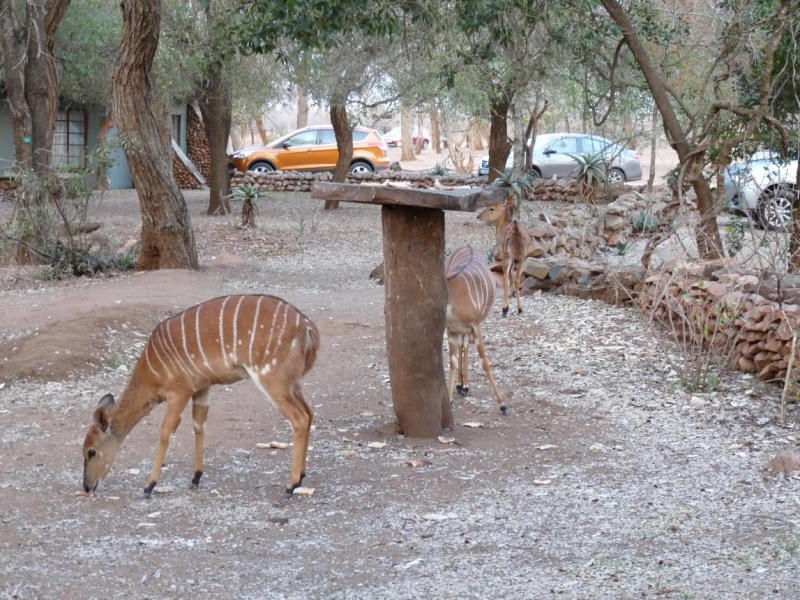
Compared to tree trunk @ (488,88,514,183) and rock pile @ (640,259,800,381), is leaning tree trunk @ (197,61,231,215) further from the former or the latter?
rock pile @ (640,259,800,381)

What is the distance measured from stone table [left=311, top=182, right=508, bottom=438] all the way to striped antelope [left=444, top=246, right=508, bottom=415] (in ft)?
2.24

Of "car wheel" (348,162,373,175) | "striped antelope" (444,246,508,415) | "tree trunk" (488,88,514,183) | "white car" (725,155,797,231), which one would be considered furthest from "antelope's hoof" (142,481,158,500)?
"car wheel" (348,162,373,175)

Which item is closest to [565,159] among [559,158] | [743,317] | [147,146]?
[559,158]

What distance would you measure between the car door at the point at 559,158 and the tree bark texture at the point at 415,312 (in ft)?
73.7

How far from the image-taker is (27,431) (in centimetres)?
670

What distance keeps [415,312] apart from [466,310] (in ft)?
2.95

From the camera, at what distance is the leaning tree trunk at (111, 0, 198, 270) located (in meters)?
12.7

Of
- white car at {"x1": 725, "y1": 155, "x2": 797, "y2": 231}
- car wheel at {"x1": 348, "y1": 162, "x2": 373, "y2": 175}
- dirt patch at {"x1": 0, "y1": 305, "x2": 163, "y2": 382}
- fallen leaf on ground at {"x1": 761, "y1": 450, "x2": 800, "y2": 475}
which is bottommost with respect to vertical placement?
fallen leaf on ground at {"x1": 761, "y1": 450, "x2": 800, "y2": 475}

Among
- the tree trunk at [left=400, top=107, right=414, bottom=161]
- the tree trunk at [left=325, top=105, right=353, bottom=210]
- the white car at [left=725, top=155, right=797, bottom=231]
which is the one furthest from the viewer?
the tree trunk at [left=400, top=107, right=414, bottom=161]

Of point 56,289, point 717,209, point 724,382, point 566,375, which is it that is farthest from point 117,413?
point 56,289

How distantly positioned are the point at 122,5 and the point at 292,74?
841 cm

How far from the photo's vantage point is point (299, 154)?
3203 cm

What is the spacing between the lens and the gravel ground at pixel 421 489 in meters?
4.36

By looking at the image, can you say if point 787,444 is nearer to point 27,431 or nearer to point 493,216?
point 27,431
